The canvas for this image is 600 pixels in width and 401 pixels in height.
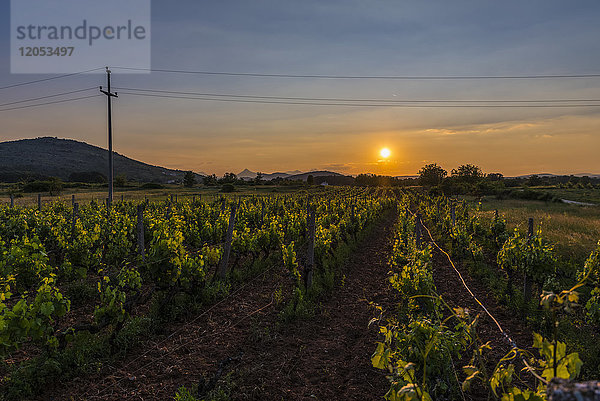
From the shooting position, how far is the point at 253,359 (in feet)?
17.9

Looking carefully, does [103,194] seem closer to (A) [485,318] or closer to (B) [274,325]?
(B) [274,325]

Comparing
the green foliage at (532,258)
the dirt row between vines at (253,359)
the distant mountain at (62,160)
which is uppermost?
the distant mountain at (62,160)

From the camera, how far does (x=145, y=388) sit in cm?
471

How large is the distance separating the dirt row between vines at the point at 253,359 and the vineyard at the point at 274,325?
0.03 m

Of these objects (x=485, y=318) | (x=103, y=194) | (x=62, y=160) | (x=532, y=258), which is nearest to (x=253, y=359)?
(x=485, y=318)

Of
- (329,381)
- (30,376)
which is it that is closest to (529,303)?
(329,381)

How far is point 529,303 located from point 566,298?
7394mm

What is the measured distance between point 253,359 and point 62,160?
187m

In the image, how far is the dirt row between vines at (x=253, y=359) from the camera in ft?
15.3

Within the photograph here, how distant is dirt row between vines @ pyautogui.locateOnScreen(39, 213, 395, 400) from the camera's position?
4676 millimetres

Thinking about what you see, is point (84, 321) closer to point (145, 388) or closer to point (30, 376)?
point (30, 376)

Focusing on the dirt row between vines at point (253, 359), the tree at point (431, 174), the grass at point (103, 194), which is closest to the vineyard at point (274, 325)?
the dirt row between vines at point (253, 359)

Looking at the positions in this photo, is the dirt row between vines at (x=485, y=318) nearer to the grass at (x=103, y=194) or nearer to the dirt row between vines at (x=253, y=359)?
the dirt row between vines at (x=253, y=359)

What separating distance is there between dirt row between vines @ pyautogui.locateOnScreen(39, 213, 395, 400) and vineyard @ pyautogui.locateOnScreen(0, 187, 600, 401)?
0.03 meters
